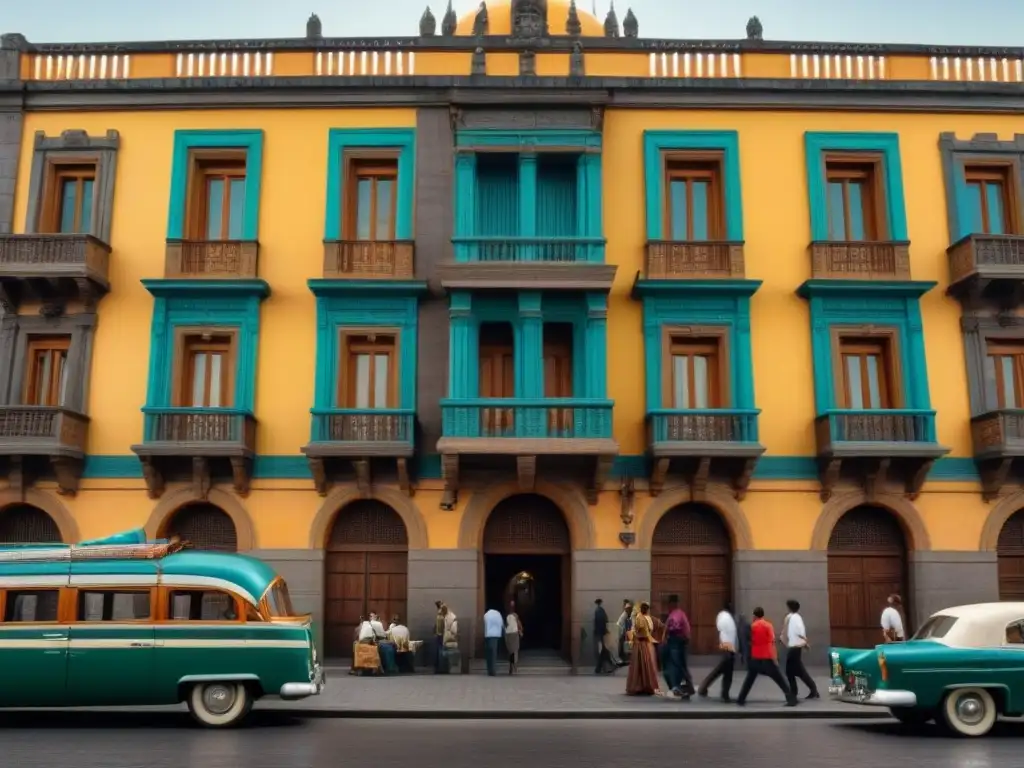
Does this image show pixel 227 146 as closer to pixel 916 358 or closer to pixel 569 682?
pixel 569 682

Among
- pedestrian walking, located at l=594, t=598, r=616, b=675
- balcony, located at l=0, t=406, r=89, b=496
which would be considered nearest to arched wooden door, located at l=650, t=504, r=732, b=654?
pedestrian walking, located at l=594, t=598, r=616, b=675

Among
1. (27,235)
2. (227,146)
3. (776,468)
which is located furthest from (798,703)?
(27,235)

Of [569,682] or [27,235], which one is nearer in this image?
[569,682]

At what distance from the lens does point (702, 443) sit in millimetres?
19516

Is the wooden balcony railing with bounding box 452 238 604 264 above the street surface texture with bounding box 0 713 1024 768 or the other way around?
above

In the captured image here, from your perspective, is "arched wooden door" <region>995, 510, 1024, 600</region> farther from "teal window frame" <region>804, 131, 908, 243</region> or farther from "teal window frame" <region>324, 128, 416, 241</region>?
"teal window frame" <region>324, 128, 416, 241</region>

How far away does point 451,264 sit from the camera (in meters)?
20.1

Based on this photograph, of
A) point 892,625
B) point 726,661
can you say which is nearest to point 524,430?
point 726,661

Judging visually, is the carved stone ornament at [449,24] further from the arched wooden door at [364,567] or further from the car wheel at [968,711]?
the car wheel at [968,711]

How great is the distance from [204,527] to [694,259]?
40.5 ft

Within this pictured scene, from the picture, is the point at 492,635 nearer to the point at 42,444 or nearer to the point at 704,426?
the point at 704,426

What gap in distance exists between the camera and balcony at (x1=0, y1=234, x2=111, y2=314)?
20359 millimetres

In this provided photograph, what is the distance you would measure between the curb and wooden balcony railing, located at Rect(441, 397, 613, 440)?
6340mm

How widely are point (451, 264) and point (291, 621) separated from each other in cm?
902
